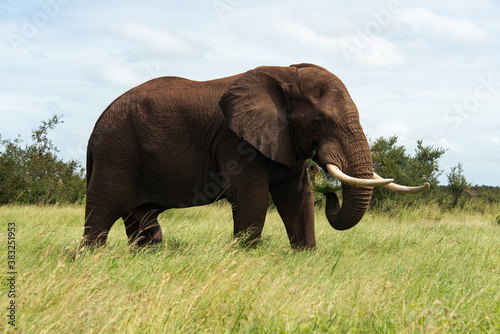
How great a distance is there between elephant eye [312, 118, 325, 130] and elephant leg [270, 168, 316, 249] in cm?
90

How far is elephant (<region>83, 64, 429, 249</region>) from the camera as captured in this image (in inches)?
251

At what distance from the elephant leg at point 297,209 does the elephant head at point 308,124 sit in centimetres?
38

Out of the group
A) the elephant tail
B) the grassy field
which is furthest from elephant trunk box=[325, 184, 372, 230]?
the elephant tail

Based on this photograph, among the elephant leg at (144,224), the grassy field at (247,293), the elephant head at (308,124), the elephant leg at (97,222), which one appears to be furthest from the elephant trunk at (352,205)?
the elephant leg at (97,222)

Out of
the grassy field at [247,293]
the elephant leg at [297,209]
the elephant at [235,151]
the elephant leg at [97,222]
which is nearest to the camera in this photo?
the grassy field at [247,293]

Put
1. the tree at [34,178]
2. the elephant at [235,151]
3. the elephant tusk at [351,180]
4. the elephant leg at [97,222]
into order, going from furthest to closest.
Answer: the tree at [34,178], the elephant leg at [97,222], the elephant at [235,151], the elephant tusk at [351,180]

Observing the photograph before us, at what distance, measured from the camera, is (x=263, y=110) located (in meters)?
6.59

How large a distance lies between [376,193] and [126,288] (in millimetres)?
12900

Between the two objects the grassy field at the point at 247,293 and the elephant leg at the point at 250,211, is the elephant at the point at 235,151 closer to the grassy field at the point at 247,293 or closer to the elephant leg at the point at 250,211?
the elephant leg at the point at 250,211

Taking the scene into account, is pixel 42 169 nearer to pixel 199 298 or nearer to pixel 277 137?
pixel 277 137

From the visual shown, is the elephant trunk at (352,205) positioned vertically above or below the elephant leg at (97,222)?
above

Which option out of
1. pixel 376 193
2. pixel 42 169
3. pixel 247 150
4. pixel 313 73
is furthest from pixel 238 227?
pixel 42 169

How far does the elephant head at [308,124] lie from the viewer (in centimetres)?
628

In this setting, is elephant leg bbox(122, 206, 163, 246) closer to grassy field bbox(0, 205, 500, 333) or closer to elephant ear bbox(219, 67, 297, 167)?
grassy field bbox(0, 205, 500, 333)
